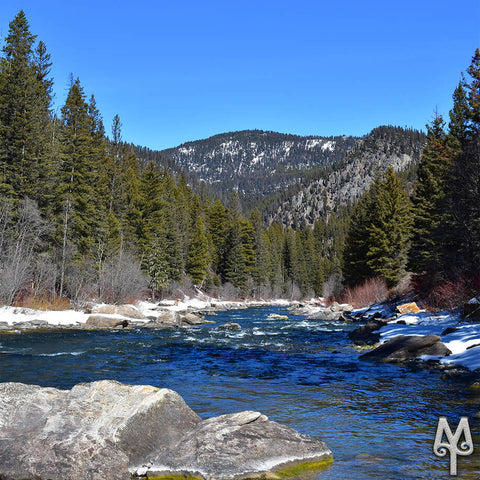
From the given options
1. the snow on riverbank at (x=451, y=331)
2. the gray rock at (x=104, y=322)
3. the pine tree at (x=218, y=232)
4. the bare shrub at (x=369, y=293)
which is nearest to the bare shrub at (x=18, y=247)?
the gray rock at (x=104, y=322)

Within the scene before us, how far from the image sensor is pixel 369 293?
1658 inches

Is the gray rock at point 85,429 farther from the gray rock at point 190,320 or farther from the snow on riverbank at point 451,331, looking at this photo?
the gray rock at point 190,320

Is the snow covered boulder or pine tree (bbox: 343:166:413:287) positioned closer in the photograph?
the snow covered boulder

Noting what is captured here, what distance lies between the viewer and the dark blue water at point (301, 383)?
261 inches

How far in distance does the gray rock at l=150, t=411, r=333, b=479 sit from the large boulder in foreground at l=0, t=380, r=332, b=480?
0.01m

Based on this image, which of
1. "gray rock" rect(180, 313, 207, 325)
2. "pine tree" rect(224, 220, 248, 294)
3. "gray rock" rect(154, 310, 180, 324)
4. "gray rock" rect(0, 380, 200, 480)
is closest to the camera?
"gray rock" rect(0, 380, 200, 480)

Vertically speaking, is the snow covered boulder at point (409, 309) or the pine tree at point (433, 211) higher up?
the pine tree at point (433, 211)

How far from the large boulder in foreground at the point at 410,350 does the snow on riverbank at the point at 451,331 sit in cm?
34

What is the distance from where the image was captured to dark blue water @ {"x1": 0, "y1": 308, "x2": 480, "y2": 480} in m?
6.62

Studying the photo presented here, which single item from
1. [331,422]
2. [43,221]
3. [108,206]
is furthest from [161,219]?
[331,422]

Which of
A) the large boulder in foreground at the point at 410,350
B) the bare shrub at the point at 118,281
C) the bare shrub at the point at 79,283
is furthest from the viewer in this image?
the bare shrub at the point at 118,281

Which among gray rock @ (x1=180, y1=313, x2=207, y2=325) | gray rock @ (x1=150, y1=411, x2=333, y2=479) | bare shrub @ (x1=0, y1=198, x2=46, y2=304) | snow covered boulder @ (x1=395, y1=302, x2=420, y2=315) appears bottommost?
gray rock @ (x1=180, y1=313, x2=207, y2=325)

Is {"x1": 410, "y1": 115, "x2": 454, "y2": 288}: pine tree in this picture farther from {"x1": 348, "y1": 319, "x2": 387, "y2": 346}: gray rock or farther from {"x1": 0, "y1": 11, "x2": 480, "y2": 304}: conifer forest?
{"x1": 348, "y1": 319, "x2": 387, "y2": 346}: gray rock

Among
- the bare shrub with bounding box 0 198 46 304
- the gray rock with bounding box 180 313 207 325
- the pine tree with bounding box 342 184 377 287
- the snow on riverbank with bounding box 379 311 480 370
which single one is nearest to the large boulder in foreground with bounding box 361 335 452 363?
the snow on riverbank with bounding box 379 311 480 370
